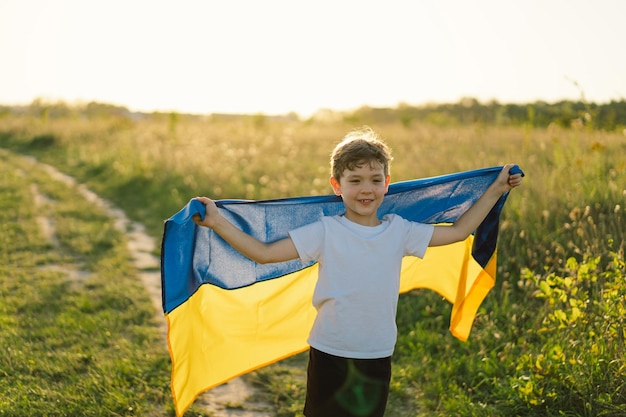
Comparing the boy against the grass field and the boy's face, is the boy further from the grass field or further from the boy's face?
the grass field

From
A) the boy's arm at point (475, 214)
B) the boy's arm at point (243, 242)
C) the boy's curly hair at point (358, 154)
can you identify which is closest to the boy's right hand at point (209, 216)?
the boy's arm at point (243, 242)

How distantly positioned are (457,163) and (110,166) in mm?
11149

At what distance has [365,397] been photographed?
3.29 meters

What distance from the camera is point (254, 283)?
13.1ft

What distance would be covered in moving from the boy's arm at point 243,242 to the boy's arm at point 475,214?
0.83 meters

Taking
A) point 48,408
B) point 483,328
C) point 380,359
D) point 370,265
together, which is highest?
point 370,265

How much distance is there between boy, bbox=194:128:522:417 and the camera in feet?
10.6

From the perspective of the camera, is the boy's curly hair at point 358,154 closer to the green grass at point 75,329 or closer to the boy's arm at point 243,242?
the boy's arm at point 243,242

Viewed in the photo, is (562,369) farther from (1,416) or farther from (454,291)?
(1,416)

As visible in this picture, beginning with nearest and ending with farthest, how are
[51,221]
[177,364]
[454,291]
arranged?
1. [177,364]
2. [454,291]
3. [51,221]

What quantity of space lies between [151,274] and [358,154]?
5533mm

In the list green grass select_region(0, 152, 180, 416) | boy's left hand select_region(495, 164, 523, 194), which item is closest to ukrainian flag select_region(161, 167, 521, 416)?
boy's left hand select_region(495, 164, 523, 194)

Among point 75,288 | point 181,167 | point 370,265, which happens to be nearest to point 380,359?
point 370,265

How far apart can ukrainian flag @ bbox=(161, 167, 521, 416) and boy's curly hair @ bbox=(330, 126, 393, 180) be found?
0.48 metres
